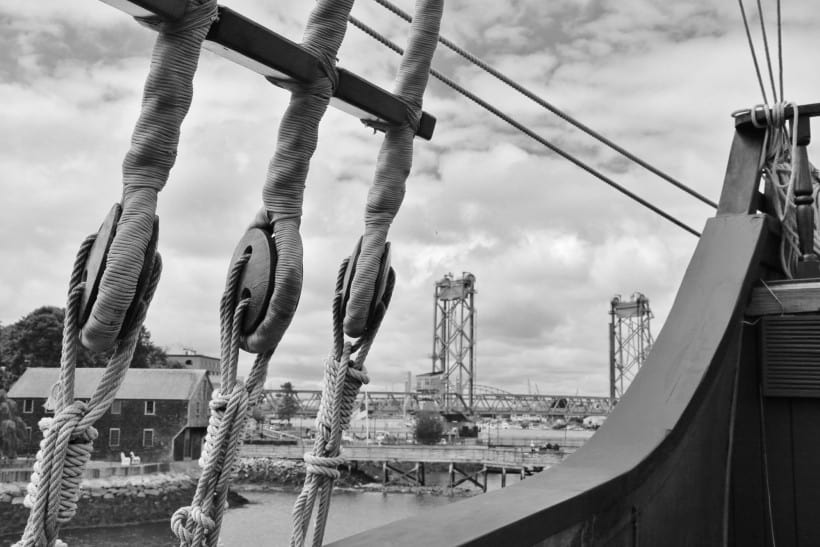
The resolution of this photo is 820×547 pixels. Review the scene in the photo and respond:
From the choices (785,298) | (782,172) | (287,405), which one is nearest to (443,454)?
(287,405)

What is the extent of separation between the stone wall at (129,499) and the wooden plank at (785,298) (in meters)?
20.7

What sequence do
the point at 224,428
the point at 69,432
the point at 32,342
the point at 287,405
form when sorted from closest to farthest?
the point at 69,432 < the point at 224,428 < the point at 32,342 < the point at 287,405

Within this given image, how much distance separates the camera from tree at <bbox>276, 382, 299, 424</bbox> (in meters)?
46.8

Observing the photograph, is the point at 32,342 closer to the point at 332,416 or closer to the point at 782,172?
the point at 782,172

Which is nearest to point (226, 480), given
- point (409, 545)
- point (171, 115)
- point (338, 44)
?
point (409, 545)

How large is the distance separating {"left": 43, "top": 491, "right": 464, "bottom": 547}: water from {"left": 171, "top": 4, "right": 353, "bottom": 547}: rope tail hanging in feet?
52.4

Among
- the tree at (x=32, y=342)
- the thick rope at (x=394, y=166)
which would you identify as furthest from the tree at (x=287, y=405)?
the thick rope at (x=394, y=166)

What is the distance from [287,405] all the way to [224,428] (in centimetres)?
4755

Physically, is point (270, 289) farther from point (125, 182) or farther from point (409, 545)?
point (409, 545)

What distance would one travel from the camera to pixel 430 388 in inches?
1944

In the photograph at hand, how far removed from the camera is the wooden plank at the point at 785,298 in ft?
8.43

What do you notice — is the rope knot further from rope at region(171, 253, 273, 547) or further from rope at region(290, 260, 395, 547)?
rope at region(171, 253, 273, 547)

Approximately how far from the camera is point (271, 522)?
22.1 metres

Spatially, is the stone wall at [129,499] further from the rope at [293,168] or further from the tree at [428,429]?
the rope at [293,168]
